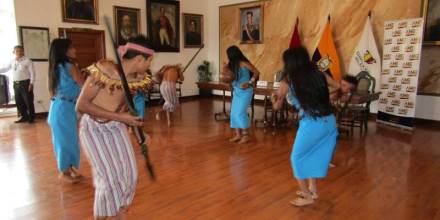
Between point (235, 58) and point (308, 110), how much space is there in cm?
232

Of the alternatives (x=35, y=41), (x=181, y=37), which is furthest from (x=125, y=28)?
(x=35, y=41)

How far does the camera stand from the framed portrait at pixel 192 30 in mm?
9914

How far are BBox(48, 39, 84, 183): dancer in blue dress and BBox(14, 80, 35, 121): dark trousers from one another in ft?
13.2

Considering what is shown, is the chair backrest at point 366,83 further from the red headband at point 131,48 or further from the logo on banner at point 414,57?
the red headband at point 131,48

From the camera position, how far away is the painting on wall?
6059 millimetres

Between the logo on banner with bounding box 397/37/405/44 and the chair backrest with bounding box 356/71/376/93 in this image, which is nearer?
the logo on banner with bounding box 397/37/405/44

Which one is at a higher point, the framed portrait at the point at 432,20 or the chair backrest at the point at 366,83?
the framed portrait at the point at 432,20

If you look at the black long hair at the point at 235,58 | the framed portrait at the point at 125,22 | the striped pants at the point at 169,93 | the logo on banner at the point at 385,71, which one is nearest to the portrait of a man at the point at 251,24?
the framed portrait at the point at 125,22

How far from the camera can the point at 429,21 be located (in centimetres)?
602

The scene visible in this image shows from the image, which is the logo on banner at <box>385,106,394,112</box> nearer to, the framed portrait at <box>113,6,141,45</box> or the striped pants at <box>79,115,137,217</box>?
the striped pants at <box>79,115,137,217</box>

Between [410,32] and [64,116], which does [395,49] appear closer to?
[410,32]

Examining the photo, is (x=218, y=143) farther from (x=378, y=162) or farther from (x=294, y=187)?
(x=378, y=162)

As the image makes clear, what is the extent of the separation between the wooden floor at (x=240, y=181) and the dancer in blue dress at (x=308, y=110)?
0.42 meters

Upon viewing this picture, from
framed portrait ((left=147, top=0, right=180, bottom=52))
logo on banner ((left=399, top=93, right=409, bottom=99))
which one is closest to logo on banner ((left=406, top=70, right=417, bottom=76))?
logo on banner ((left=399, top=93, right=409, bottom=99))
